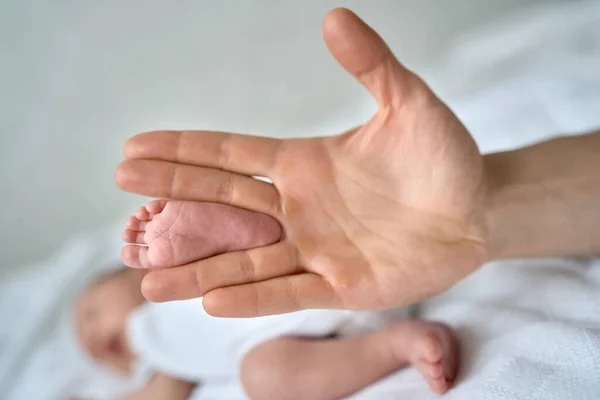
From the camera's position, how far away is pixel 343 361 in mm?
688

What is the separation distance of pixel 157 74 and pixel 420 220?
72 centimetres

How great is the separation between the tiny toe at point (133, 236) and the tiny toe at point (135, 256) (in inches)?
0.4

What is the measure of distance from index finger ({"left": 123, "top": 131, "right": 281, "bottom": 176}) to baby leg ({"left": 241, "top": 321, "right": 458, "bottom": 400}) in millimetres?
265

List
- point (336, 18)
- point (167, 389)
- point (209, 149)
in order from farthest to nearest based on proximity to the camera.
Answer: point (167, 389), point (209, 149), point (336, 18)

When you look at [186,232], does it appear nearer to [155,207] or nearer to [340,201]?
[155,207]

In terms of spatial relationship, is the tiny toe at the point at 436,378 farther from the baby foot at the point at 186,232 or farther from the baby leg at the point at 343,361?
the baby foot at the point at 186,232

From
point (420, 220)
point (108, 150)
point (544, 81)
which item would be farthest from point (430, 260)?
point (108, 150)

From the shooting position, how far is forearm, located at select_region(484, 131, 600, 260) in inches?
25.3

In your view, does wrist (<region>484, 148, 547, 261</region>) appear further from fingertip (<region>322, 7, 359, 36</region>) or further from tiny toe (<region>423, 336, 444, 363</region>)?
fingertip (<region>322, 7, 359, 36</region>)

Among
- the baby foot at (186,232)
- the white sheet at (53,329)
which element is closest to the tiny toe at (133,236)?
the baby foot at (186,232)

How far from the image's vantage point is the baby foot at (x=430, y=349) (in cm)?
58

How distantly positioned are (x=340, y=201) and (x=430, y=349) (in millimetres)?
195

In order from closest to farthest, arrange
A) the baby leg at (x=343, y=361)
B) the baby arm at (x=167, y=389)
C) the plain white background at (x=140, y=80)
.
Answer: the baby leg at (x=343, y=361) → the baby arm at (x=167, y=389) → the plain white background at (x=140, y=80)

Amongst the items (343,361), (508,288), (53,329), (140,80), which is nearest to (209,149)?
(343,361)
